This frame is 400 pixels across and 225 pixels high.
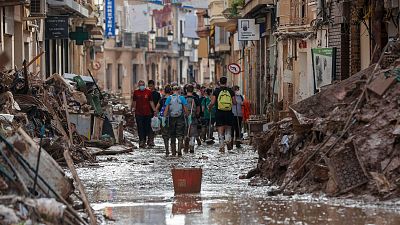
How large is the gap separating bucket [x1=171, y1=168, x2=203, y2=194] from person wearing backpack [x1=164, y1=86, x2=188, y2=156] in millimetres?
9642

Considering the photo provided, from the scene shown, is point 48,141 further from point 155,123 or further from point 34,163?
point 34,163

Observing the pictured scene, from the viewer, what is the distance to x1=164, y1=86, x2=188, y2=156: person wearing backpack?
27156mm

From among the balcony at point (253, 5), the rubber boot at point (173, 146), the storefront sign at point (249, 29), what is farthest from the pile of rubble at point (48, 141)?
the storefront sign at point (249, 29)

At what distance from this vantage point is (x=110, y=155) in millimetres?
27516

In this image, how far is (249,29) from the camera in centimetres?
4872

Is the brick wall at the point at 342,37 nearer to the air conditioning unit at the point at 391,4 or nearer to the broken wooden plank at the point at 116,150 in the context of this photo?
the air conditioning unit at the point at 391,4

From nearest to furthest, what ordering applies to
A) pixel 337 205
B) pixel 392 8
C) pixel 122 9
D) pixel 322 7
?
pixel 337 205 → pixel 392 8 → pixel 322 7 → pixel 122 9

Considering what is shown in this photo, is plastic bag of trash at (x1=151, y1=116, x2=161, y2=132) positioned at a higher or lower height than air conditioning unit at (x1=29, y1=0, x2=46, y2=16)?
lower

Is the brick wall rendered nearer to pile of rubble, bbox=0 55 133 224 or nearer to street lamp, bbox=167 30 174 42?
pile of rubble, bbox=0 55 133 224

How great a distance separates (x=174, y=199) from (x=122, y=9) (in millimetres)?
71492

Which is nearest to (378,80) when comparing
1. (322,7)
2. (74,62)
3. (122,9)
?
(322,7)

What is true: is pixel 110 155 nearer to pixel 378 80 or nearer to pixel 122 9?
pixel 378 80

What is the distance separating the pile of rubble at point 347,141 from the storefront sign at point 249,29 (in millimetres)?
29174

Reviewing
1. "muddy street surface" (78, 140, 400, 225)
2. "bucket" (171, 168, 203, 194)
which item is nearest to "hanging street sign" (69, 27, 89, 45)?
"muddy street surface" (78, 140, 400, 225)
